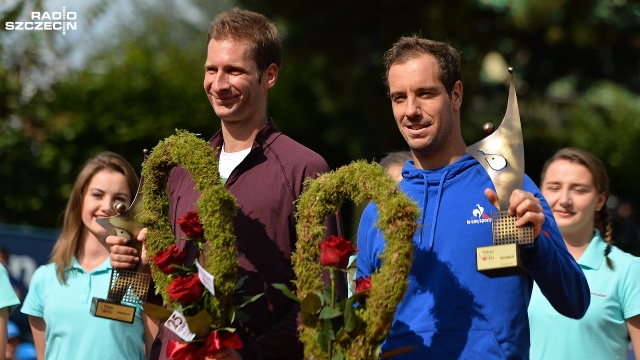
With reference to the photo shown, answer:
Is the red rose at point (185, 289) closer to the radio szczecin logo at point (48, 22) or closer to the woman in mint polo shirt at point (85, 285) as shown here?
the woman in mint polo shirt at point (85, 285)

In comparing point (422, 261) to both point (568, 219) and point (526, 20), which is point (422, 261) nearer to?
point (568, 219)

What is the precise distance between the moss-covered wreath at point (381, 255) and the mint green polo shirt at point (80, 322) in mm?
1721

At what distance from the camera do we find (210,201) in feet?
12.6

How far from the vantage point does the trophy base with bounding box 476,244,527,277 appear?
3400 millimetres

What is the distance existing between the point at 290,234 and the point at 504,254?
0.97 m

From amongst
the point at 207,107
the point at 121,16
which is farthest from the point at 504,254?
the point at 121,16

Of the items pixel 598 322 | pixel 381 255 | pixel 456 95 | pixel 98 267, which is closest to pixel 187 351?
pixel 381 255

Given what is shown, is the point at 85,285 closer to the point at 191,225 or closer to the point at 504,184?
the point at 191,225

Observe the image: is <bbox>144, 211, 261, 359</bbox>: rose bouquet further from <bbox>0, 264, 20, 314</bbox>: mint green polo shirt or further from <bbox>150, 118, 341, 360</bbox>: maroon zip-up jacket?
<bbox>0, 264, 20, 314</bbox>: mint green polo shirt

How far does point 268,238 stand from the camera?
4.05 metres

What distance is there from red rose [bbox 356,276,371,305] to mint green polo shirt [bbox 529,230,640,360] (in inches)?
75.7

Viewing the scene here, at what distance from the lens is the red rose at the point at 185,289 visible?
3.76m

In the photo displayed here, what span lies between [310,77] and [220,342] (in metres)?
9.88

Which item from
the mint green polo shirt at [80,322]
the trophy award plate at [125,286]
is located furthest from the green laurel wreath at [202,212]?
the mint green polo shirt at [80,322]
